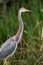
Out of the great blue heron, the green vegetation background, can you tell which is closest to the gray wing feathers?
the great blue heron

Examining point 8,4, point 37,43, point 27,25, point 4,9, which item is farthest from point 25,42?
point 8,4

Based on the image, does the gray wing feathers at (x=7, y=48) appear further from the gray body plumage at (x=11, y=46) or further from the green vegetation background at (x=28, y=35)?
the green vegetation background at (x=28, y=35)

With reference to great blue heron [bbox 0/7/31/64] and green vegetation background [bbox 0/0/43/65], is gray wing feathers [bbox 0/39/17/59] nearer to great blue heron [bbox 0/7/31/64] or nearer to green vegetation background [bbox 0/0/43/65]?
great blue heron [bbox 0/7/31/64]

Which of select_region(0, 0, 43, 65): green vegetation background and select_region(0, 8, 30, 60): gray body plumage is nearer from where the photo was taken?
select_region(0, 8, 30, 60): gray body plumage

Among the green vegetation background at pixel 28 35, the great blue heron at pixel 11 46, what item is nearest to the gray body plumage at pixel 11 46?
the great blue heron at pixel 11 46

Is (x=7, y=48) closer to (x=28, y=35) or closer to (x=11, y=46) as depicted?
(x=11, y=46)

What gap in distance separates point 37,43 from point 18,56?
44cm

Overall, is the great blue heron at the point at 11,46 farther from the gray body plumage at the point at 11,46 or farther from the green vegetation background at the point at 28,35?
the green vegetation background at the point at 28,35

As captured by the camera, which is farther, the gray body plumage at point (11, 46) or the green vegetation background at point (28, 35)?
the green vegetation background at point (28, 35)

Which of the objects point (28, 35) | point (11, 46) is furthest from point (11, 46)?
point (28, 35)

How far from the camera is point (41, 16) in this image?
26.1 ft

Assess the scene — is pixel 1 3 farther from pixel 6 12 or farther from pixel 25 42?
pixel 25 42

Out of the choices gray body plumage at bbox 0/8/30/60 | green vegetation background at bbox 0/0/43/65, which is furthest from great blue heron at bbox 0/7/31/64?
green vegetation background at bbox 0/0/43/65

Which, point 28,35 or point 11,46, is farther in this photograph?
point 28,35
